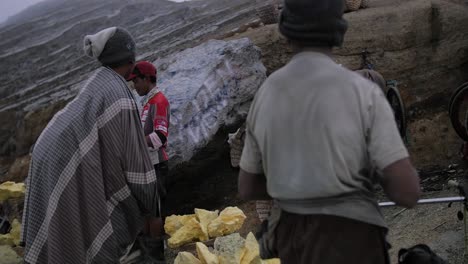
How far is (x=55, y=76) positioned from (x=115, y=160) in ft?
36.3

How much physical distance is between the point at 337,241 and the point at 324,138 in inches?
12.1

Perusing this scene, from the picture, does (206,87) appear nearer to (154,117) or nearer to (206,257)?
(154,117)

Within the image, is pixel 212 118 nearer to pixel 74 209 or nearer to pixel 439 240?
pixel 439 240

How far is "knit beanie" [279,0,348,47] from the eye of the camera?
140 cm

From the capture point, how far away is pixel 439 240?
11.9 feet

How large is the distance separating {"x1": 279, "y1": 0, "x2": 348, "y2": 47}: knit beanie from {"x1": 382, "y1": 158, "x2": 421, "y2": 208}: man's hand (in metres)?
0.40

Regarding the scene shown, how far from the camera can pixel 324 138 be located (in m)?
1.35

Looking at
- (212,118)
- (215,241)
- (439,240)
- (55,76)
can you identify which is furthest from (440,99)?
(55,76)

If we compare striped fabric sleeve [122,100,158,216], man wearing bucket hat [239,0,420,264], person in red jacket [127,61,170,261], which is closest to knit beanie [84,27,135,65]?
striped fabric sleeve [122,100,158,216]

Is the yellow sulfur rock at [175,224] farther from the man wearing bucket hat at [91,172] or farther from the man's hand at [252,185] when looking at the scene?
the man's hand at [252,185]

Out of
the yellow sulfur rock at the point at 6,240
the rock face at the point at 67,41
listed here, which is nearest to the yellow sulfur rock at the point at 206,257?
the yellow sulfur rock at the point at 6,240

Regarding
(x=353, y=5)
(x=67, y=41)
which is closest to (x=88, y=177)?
(x=353, y=5)

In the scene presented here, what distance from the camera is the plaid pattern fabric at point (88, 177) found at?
93.4 inches

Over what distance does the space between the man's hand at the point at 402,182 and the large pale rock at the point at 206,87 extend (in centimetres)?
421
